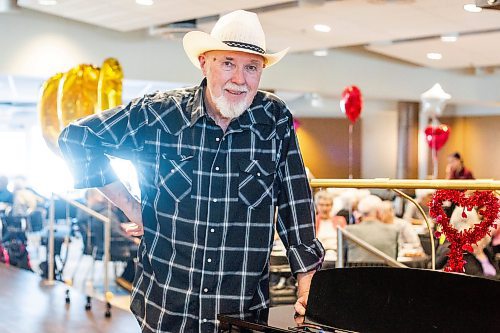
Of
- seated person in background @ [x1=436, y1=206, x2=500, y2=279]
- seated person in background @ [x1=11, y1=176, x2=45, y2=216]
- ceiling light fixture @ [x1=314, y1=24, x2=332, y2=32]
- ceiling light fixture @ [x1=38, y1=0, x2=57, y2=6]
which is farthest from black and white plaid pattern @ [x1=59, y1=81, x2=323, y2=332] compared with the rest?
seated person in background @ [x1=11, y1=176, x2=45, y2=216]

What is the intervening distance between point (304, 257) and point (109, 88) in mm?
5648

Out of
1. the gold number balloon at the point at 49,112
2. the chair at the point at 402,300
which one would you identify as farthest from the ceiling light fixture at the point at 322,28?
the chair at the point at 402,300

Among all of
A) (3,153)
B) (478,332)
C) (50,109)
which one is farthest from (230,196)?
(3,153)

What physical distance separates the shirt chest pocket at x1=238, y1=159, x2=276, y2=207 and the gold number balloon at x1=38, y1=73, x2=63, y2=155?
5.49 metres

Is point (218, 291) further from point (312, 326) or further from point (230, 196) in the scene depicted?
point (312, 326)

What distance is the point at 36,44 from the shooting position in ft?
38.5

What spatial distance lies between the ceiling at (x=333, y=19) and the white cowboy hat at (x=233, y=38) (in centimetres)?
687

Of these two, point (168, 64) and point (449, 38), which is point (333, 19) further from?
point (168, 64)

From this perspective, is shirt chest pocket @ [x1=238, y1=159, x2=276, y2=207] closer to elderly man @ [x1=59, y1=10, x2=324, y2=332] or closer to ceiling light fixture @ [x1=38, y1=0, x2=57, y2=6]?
elderly man @ [x1=59, y1=10, x2=324, y2=332]

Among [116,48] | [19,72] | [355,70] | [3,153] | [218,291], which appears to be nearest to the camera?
[218,291]

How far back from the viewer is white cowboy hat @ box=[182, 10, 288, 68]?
241 centimetres

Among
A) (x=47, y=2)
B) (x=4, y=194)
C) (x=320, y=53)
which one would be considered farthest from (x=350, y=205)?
(x=4, y=194)

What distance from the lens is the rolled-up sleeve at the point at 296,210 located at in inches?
97.0

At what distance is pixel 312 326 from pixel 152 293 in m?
0.58
